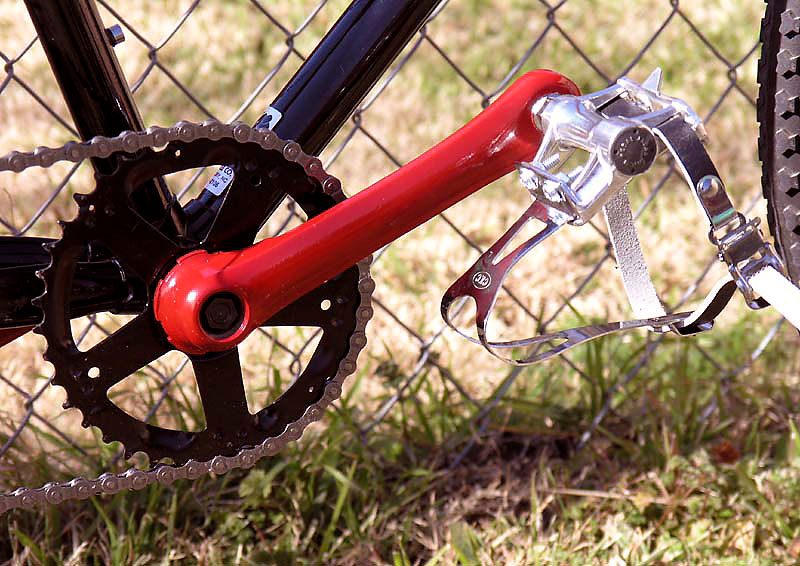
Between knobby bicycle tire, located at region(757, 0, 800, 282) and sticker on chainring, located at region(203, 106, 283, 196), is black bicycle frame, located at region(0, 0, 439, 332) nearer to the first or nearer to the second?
sticker on chainring, located at region(203, 106, 283, 196)

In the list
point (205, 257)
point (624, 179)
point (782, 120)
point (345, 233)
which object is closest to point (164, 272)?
point (205, 257)

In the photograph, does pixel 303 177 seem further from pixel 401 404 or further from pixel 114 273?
pixel 401 404

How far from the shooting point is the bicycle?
109cm

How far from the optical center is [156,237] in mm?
1130

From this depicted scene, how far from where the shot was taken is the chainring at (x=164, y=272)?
109 cm

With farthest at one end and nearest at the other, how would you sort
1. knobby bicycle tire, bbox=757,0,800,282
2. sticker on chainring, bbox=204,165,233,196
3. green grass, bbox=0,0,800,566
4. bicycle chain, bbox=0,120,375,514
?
green grass, bbox=0,0,800,566, knobby bicycle tire, bbox=757,0,800,282, sticker on chainring, bbox=204,165,233,196, bicycle chain, bbox=0,120,375,514

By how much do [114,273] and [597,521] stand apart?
33.3 inches

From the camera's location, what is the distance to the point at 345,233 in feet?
3.79

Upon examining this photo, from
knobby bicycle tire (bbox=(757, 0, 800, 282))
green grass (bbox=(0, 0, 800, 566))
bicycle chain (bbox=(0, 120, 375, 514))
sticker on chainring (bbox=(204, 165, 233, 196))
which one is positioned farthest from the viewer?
green grass (bbox=(0, 0, 800, 566))

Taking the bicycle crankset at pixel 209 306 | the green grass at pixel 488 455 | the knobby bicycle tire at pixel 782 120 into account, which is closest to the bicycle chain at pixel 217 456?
the bicycle crankset at pixel 209 306

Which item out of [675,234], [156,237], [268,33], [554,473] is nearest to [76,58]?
[156,237]

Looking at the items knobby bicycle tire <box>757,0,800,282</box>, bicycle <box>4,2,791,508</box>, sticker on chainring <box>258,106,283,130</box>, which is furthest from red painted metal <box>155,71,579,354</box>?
knobby bicycle tire <box>757,0,800,282</box>

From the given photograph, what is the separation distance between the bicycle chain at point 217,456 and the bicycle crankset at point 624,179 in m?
0.14

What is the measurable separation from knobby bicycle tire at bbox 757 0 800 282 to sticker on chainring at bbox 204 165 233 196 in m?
0.68
